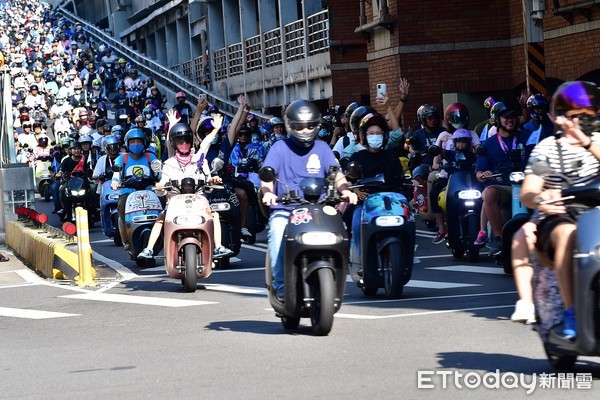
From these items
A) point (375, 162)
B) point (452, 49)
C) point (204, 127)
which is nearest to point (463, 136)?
point (204, 127)

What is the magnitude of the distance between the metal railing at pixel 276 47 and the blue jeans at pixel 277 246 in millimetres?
29770

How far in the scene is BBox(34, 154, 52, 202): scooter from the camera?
4044 centimetres

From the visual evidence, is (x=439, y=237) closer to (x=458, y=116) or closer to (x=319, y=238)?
(x=458, y=116)

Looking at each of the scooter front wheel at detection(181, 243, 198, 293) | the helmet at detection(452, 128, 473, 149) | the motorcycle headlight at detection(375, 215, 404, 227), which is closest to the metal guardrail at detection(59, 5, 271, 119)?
the helmet at detection(452, 128, 473, 149)

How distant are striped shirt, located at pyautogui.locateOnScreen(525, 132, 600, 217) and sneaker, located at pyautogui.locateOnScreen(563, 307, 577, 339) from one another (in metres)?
0.80

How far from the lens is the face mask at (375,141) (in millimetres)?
14320

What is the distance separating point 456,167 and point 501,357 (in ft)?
26.4

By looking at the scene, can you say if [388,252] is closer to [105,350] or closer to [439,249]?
[105,350]

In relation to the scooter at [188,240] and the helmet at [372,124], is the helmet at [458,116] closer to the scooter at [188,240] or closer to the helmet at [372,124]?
the scooter at [188,240]

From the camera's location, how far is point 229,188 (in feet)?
64.9

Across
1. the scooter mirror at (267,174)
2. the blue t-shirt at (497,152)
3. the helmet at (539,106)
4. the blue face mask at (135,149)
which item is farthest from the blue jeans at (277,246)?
the blue face mask at (135,149)

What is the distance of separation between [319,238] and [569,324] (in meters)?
3.11

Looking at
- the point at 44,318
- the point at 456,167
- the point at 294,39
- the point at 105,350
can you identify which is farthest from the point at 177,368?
the point at 294,39

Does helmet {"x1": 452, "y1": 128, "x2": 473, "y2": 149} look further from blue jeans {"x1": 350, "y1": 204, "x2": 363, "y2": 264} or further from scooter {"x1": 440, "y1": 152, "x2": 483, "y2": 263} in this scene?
blue jeans {"x1": 350, "y1": 204, "x2": 363, "y2": 264}
